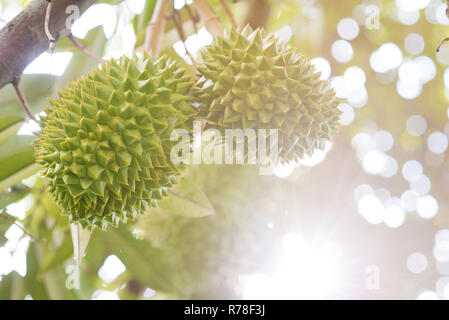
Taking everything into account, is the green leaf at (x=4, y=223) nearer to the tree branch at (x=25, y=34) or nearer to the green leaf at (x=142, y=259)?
the green leaf at (x=142, y=259)

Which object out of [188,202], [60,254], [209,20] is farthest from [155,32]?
[60,254]

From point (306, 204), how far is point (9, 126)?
202 cm

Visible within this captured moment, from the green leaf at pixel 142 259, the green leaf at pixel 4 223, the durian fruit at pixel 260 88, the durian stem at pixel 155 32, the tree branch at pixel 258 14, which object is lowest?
the green leaf at pixel 142 259

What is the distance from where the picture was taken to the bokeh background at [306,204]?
5.30 feet

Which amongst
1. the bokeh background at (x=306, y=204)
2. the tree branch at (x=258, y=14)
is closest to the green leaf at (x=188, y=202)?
the bokeh background at (x=306, y=204)

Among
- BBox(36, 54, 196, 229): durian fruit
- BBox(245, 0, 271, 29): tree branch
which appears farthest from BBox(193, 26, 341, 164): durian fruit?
BBox(245, 0, 271, 29): tree branch

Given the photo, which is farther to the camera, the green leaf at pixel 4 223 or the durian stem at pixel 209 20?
the green leaf at pixel 4 223

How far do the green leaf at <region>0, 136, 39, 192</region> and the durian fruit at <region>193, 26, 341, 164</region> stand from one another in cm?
60

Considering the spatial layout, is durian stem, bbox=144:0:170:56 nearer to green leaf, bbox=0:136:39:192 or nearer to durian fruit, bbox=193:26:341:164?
durian fruit, bbox=193:26:341:164

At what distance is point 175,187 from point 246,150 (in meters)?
0.30

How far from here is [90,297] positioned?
189 cm

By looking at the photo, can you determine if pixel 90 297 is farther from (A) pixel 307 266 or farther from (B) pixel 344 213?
(B) pixel 344 213

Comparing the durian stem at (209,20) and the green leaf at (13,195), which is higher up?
the durian stem at (209,20)

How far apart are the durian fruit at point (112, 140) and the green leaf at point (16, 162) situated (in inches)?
11.2
